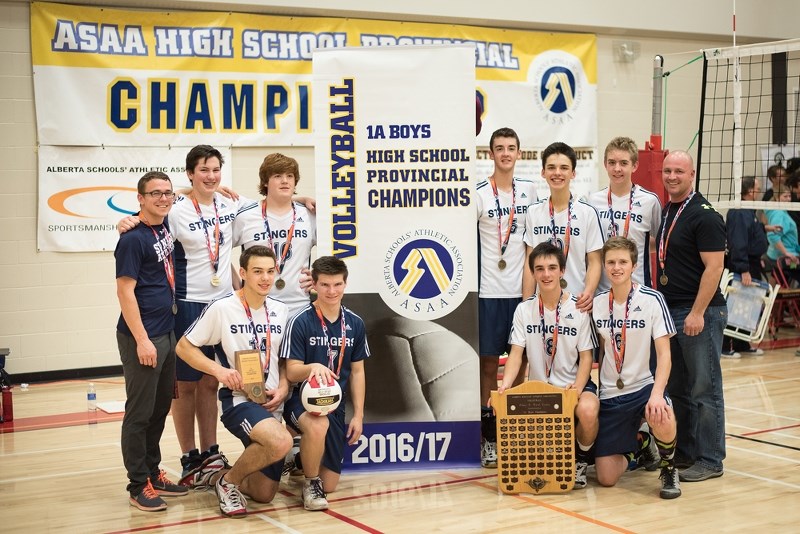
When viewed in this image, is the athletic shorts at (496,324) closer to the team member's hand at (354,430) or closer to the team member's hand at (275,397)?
the team member's hand at (354,430)

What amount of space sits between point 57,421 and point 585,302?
15.4 feet

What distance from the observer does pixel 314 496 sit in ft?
16.5

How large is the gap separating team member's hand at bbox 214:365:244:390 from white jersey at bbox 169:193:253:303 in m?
0.81

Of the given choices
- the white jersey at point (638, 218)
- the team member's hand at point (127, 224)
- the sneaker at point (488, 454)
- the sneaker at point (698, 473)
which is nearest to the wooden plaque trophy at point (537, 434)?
the sneaker at point (488, 454)

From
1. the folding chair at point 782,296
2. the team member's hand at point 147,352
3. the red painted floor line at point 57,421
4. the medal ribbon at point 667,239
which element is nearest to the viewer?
the team member's hand at point 147,352

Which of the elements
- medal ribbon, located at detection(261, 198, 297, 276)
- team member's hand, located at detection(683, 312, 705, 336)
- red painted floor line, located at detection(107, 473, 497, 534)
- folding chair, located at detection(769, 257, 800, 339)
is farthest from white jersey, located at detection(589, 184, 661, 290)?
folding chair, located at detection(769, 257, 800, 339)

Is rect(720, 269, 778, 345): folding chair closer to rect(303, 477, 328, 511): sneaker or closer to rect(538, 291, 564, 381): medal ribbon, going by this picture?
rect(538, 291, 564, 381): medal ribbon

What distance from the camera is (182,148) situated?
395 inches

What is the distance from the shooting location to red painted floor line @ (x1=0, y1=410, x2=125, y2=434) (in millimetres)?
7539

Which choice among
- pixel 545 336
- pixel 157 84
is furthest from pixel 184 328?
pixel 157 84

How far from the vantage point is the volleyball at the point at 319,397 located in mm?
5004

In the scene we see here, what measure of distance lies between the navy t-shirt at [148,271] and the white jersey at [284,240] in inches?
26.5

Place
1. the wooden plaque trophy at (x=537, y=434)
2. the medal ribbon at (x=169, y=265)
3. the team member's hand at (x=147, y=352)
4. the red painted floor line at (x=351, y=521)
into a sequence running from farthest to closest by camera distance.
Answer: the wooden plaque trophy at (x=537, y=434) < the medal ribbon at (x=169, y=265) < the team member's hand at (x=147, y=352) < the red painted floor line at (x=351, y=521)

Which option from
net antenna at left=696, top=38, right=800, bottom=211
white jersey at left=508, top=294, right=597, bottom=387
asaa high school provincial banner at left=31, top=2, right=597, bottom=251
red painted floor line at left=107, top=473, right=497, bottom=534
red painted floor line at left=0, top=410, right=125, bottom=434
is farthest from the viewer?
net antenna at left=696, top=38, right=800, bottom=211
